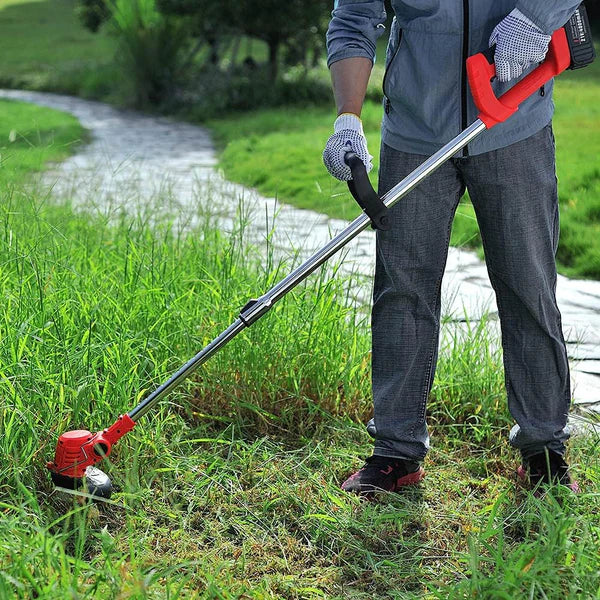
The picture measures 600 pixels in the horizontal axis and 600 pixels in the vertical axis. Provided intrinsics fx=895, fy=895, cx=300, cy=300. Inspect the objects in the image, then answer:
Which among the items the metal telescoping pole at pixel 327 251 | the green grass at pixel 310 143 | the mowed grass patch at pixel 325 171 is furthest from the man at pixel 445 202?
the mowed grass patch at pixel 325 171

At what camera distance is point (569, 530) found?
2227 mm

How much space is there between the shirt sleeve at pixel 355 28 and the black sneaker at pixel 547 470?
125 cm

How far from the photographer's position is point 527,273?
243cm

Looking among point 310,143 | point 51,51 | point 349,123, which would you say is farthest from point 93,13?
point 349,123

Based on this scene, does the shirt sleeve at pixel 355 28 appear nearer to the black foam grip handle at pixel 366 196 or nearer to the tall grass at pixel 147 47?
the black foam grip handle at pixel 366 196

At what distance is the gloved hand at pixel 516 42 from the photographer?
2215 millimetres

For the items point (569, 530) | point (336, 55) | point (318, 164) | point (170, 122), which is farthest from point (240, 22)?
point (569, 530)

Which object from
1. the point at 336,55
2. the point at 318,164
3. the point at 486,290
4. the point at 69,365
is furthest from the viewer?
the point at 318,164

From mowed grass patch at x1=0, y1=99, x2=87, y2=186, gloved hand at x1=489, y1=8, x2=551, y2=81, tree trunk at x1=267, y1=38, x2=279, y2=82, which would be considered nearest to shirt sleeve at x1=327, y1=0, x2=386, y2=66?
gloved hand at x1=489, y1=8, x2=551, y2=81

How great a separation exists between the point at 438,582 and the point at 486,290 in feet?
8.19

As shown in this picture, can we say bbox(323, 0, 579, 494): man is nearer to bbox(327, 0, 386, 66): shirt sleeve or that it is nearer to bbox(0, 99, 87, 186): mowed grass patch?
bbox(327, 0, 386, 66): shirt sleeve

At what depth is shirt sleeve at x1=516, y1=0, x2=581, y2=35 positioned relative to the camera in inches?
86.8

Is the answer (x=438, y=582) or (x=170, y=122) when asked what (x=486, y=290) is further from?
(x=170, y=122)

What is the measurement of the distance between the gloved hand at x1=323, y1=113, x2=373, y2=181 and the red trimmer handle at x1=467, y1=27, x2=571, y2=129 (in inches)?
13.1
